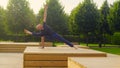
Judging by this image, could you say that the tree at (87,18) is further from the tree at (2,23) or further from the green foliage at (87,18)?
the tree at (2,23)

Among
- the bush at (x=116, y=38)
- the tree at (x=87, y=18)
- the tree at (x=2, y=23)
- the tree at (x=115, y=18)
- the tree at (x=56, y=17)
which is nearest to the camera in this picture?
the bush at (x=116, y=38)

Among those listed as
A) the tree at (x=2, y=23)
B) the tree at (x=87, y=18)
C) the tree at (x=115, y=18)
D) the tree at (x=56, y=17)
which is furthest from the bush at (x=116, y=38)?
the tree at (x=2, y=23)

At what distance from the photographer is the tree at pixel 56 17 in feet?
142

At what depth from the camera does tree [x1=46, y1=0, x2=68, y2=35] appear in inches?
1699

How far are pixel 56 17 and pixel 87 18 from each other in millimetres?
5095

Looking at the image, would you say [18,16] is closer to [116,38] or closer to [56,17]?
[56,17]

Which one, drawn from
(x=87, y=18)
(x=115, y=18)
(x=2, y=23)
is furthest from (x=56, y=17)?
(x=115, y=18)

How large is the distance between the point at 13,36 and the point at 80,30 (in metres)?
9.45

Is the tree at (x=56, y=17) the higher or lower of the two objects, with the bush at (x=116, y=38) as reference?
higher

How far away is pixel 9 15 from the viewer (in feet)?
157

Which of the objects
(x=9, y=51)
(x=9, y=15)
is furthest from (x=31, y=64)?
(x=9, y=15)

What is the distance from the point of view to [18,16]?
46.7 meters

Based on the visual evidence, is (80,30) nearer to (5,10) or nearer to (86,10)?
(86,10)

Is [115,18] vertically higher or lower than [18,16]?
lower
